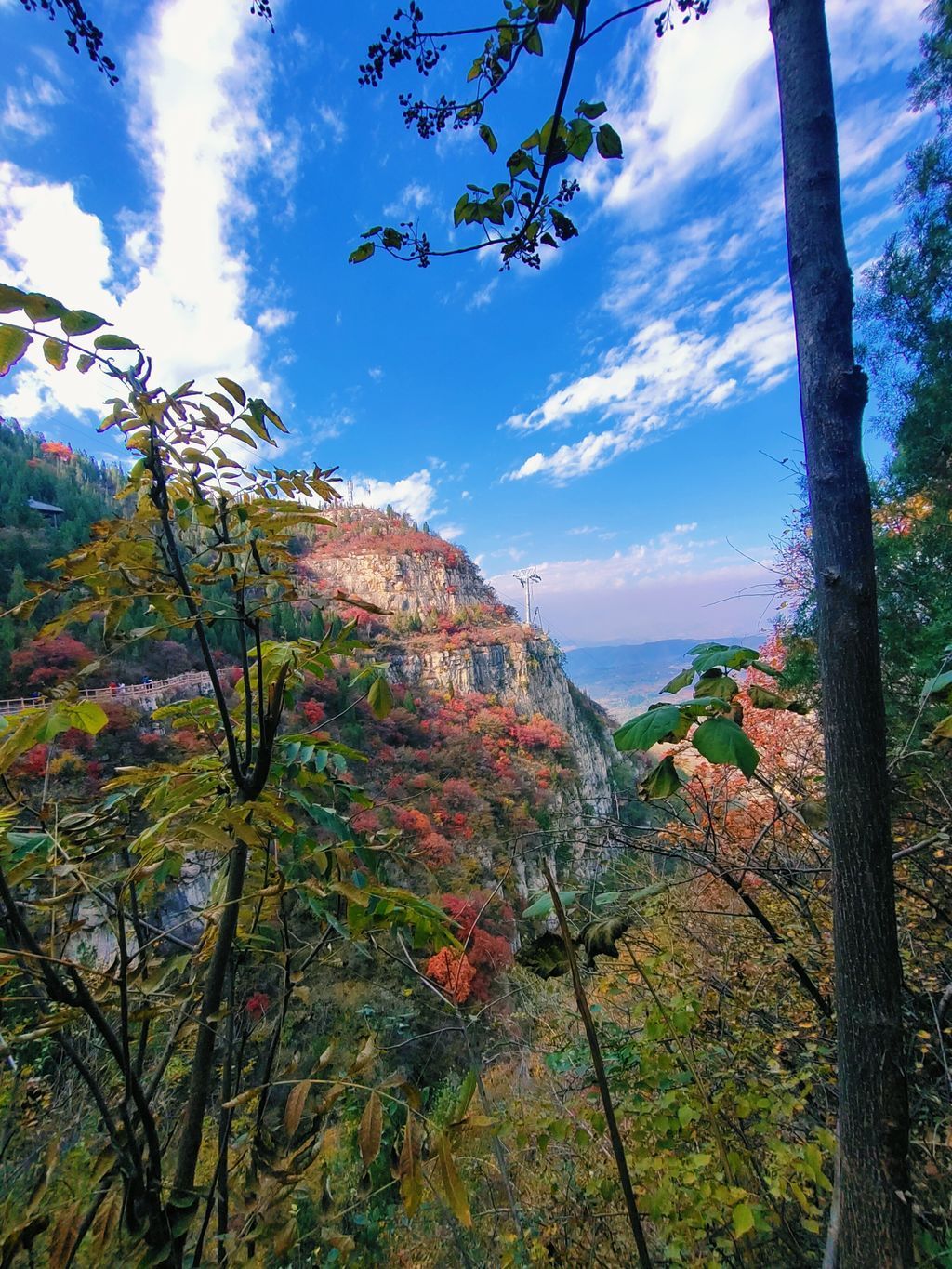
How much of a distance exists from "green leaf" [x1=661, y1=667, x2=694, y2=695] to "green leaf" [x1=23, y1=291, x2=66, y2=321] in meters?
1.00

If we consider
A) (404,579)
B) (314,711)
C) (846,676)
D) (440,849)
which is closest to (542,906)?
(846,676)

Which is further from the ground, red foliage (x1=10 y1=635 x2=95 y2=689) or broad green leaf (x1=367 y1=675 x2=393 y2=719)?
red foliage (x1=10 y1=635 x2=95 y2=689)

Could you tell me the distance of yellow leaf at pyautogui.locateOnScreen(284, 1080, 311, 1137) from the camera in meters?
0.70

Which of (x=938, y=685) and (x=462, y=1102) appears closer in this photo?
(x=462, y=1102)

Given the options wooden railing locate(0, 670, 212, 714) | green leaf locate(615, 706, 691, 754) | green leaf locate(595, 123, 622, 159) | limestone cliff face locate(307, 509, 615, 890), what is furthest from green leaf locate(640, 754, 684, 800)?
limestone cliff face locate(307, 509, 615, 890)

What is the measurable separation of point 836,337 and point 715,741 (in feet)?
2.35

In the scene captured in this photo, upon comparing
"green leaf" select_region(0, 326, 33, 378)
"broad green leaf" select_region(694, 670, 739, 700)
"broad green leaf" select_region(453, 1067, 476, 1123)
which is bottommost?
"broad green leaf" select_region(453, 1067, 476, 1123)

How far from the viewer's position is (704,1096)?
153cm

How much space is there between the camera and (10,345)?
636 mm

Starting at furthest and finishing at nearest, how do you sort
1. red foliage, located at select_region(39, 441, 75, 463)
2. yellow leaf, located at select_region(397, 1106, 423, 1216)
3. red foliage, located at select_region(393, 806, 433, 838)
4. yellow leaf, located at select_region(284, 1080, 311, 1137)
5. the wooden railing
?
red foliage, located at select_region(39, 441, 75, 463), red foliage, located at select_region(393, 806, 433, 838), the wooden railing, yellow leaf, located at select_region(284, 1080, 311, 1137), yellow leaf, located at select_region(397, 1106, 423, 1216)

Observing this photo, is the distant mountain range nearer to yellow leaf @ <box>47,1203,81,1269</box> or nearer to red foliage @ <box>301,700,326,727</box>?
red foliage @ <box>301,700,326,727</box>

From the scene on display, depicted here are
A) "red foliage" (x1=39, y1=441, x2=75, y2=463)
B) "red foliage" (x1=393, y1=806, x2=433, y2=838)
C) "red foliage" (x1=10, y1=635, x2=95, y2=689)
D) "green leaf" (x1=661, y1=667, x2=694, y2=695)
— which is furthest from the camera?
"red foliage" (x1=39, y1=441, x2=75, y2=463)

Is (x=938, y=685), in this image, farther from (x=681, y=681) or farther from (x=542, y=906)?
(x=542, y=906)

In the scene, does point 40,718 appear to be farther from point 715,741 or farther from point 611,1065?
point 611,1065
